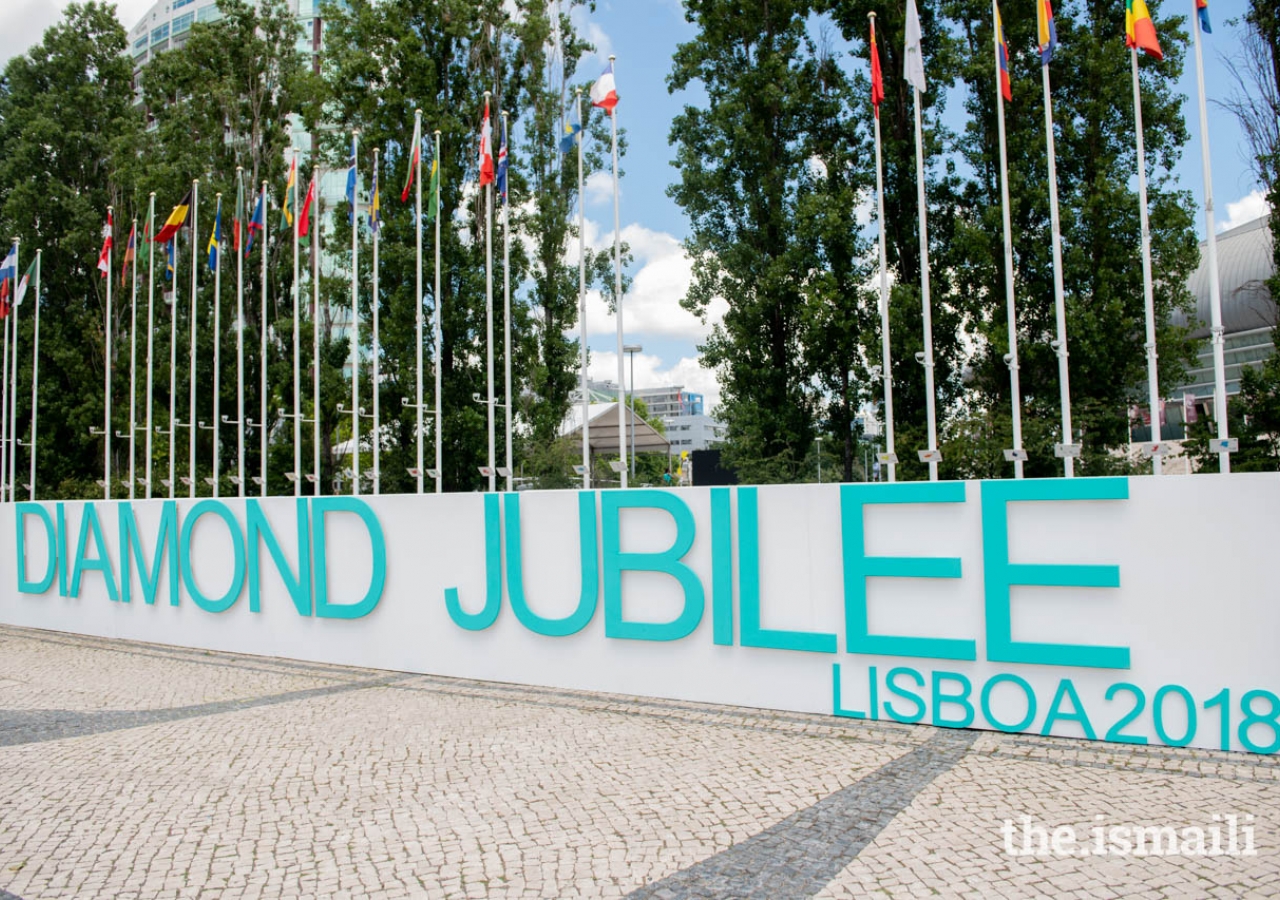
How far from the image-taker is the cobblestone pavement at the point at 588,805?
4.57 meters

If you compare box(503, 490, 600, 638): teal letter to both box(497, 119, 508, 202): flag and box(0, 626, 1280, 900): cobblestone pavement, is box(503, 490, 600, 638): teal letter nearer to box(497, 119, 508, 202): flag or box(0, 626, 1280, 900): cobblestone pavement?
box(0, 626, 1280, 900): cobblestone pavement

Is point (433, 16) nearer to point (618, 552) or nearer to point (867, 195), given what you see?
point (867, 195)

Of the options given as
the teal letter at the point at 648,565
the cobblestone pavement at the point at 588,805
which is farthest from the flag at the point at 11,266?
the teal letter at the point at 648,565

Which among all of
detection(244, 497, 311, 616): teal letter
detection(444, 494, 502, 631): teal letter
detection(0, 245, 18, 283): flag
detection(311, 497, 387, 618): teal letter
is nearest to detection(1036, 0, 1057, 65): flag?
detection(444, 494, 502, 631): teal letter

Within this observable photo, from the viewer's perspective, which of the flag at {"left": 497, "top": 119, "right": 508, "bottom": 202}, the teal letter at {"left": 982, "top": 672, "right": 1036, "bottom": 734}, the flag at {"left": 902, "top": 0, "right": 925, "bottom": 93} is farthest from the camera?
the flag at {"left": 497, "top": 119, "right": 508, "bottom": 202}

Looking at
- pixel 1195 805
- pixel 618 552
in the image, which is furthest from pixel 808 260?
pixel 1195 805

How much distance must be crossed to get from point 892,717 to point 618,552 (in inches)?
116

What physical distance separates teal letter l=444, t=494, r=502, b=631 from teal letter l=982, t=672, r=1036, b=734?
4.96m

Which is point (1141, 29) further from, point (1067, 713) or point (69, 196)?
Answer: point (69, 196)

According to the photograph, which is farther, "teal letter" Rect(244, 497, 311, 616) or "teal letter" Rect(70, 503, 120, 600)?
"teal letter" Rect(70, 503, 120, 600)

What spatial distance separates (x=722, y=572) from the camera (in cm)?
853

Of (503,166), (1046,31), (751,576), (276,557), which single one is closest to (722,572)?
(751,576)

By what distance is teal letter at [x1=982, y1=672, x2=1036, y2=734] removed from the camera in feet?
23.2

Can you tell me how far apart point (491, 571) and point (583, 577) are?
122 cm
